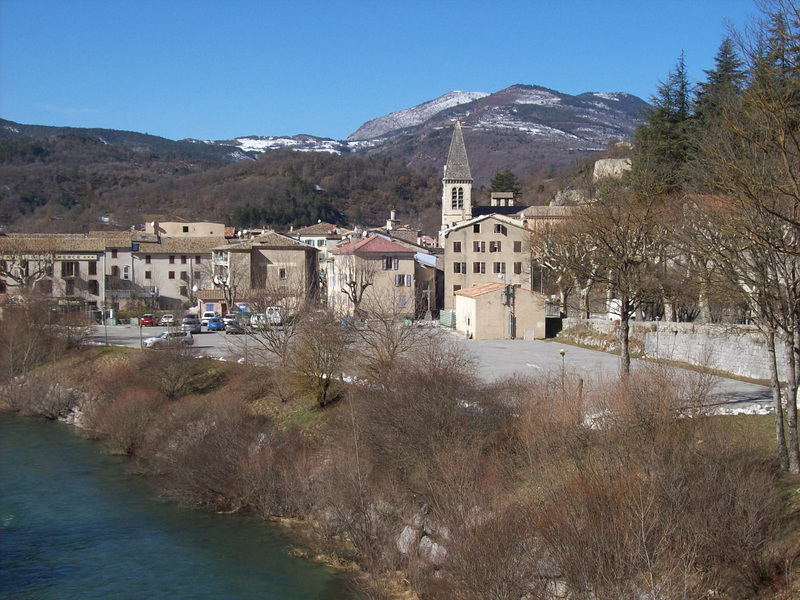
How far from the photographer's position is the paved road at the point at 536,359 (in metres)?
17.7

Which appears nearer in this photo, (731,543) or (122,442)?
(731,543)

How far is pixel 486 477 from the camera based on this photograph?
45.3 ft

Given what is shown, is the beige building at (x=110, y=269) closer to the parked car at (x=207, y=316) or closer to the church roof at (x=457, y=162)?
the parked car at (x=207, y=316)

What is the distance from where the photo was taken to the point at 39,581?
14.9m

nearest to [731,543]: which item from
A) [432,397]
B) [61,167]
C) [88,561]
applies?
[432,397]

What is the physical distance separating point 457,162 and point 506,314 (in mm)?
41016

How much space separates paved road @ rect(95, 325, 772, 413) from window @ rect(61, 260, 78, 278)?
15.9 m

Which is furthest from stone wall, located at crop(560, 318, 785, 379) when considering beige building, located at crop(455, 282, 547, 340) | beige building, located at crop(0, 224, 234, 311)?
beige building, located at crop(0, 224, 234, 311)

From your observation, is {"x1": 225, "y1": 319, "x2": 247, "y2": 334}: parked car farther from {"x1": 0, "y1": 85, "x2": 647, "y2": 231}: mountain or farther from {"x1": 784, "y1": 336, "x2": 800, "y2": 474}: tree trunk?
{"x1": 0, "y1": 85, "x2": 647, "y2": 231}: mountain

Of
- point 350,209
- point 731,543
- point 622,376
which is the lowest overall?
point 731,543

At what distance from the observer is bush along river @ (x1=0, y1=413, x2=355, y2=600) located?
14.6 m

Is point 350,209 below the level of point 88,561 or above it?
above

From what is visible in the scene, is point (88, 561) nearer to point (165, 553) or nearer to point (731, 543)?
point (165, 553)

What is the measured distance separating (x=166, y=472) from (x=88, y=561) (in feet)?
19.2
